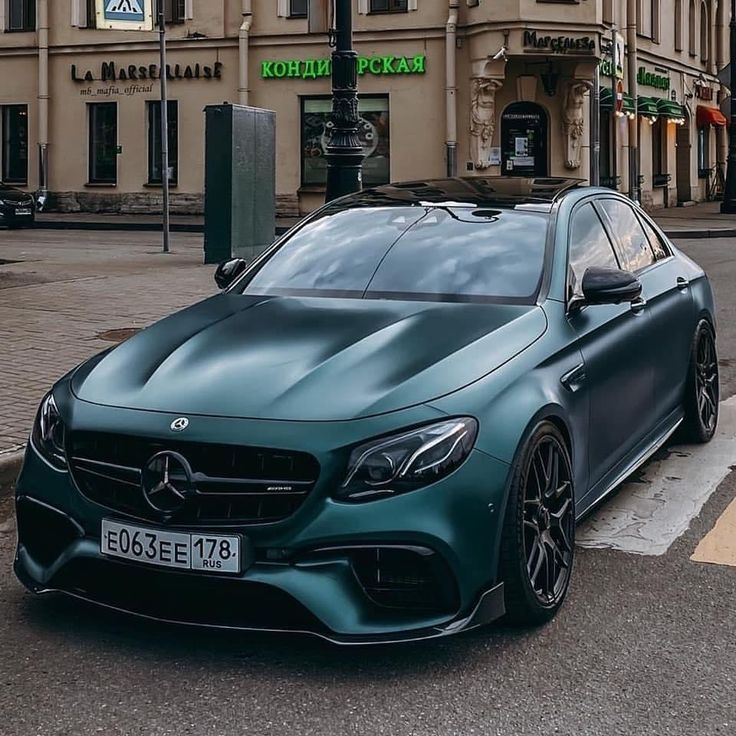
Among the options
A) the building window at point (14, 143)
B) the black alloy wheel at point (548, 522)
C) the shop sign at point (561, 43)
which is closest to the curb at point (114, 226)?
the building window at point (14, 143)

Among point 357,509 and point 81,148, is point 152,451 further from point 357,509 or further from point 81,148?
point 81,148

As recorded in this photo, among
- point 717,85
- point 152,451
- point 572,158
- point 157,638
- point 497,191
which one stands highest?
point 717,85

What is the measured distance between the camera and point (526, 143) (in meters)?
30.9

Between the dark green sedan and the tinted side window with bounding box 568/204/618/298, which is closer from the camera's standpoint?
the dark green sedan

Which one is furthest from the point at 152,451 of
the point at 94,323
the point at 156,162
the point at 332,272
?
the point at 156,162

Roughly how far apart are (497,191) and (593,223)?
0.45 m

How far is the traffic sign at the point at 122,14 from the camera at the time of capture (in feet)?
58.8

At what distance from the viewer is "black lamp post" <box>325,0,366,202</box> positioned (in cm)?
1247

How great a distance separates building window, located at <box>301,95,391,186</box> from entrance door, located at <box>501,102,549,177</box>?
2.85 m

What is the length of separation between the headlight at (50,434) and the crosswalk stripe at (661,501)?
215 cm

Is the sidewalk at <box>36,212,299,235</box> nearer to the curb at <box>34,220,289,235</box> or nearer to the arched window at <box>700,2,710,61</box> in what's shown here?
the curb at <box>34,220,289,235</box>

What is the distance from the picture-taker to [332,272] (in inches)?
212

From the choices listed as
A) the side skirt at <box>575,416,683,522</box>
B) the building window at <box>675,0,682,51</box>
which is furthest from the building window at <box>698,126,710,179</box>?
the side skirt at <box>575,416,683,522</box>

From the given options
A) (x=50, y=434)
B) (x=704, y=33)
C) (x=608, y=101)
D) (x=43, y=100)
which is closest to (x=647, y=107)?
(x=608, y=101)
